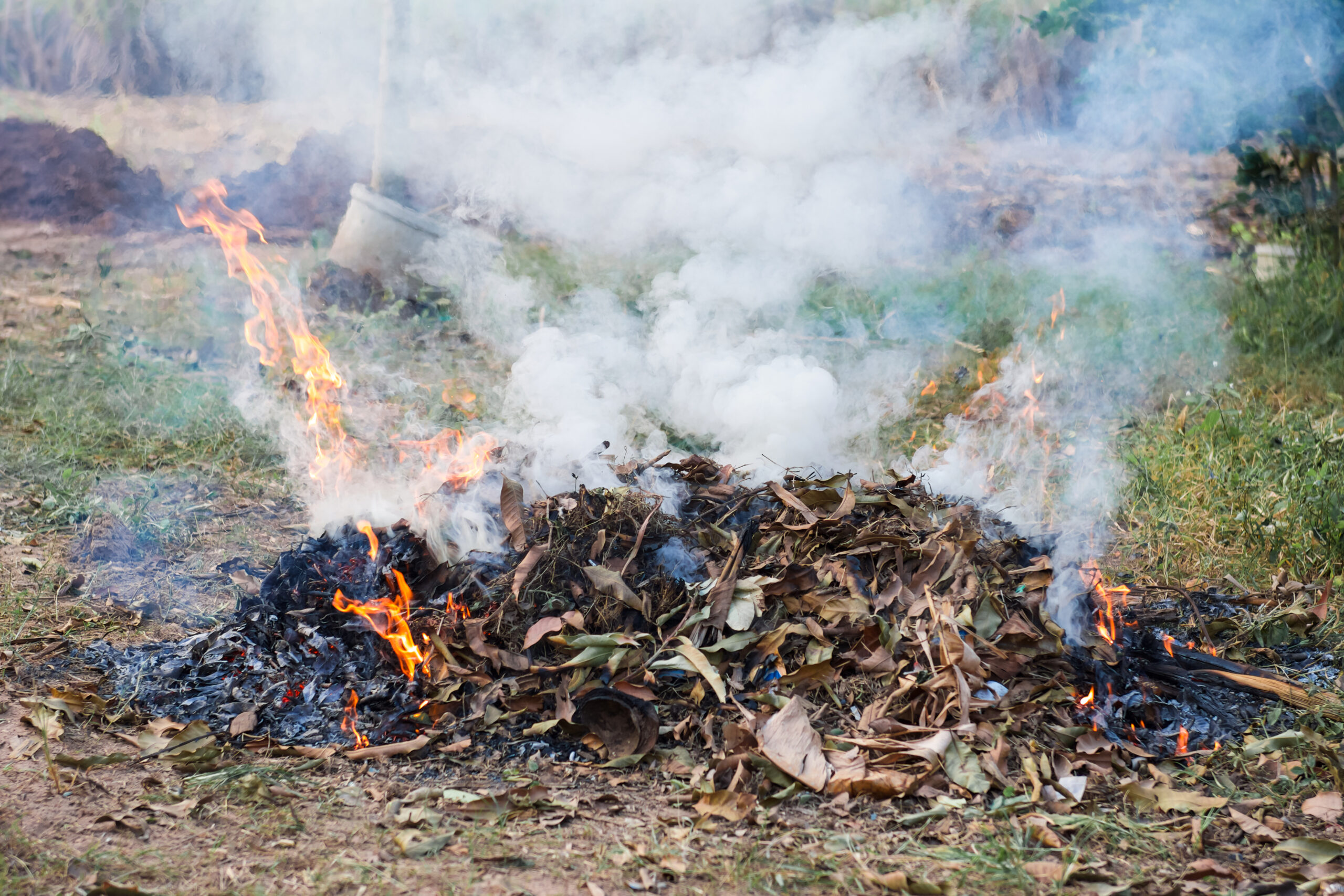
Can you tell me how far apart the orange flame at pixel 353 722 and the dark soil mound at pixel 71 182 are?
29.7ft

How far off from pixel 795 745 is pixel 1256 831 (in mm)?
1207

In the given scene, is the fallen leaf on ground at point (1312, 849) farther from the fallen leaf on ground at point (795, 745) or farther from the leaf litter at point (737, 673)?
the fallen leaf on ground at point (795, 745)

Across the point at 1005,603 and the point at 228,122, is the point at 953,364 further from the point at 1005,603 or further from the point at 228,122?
the point at 228,122

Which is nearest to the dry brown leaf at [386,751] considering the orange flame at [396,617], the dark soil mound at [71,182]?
the orange flame at [396,617]

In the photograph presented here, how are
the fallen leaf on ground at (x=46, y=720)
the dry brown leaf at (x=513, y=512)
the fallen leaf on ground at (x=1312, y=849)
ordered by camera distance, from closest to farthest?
the fallen leaf on ground at (x=1312, y=849), the fallen leaf on ground at (x=46, y=720), the dry brown leaf at (x=513, y=512)

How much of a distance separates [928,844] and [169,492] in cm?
421

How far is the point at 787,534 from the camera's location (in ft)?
11.1

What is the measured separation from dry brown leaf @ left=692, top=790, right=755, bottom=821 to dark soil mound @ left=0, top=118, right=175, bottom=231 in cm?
1010

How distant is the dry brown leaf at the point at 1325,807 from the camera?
2.55 m

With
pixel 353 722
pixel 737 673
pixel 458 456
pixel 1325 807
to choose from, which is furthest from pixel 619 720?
pixel 1325 807

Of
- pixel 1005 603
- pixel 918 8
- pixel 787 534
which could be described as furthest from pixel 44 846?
pixel 918 8

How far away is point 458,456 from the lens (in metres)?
3.85

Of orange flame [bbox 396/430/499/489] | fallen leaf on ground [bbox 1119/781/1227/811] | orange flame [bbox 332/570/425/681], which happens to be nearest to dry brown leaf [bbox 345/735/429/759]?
orange flame [bbox 332/570/425/681]

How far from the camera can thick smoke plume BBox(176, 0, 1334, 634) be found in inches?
180
